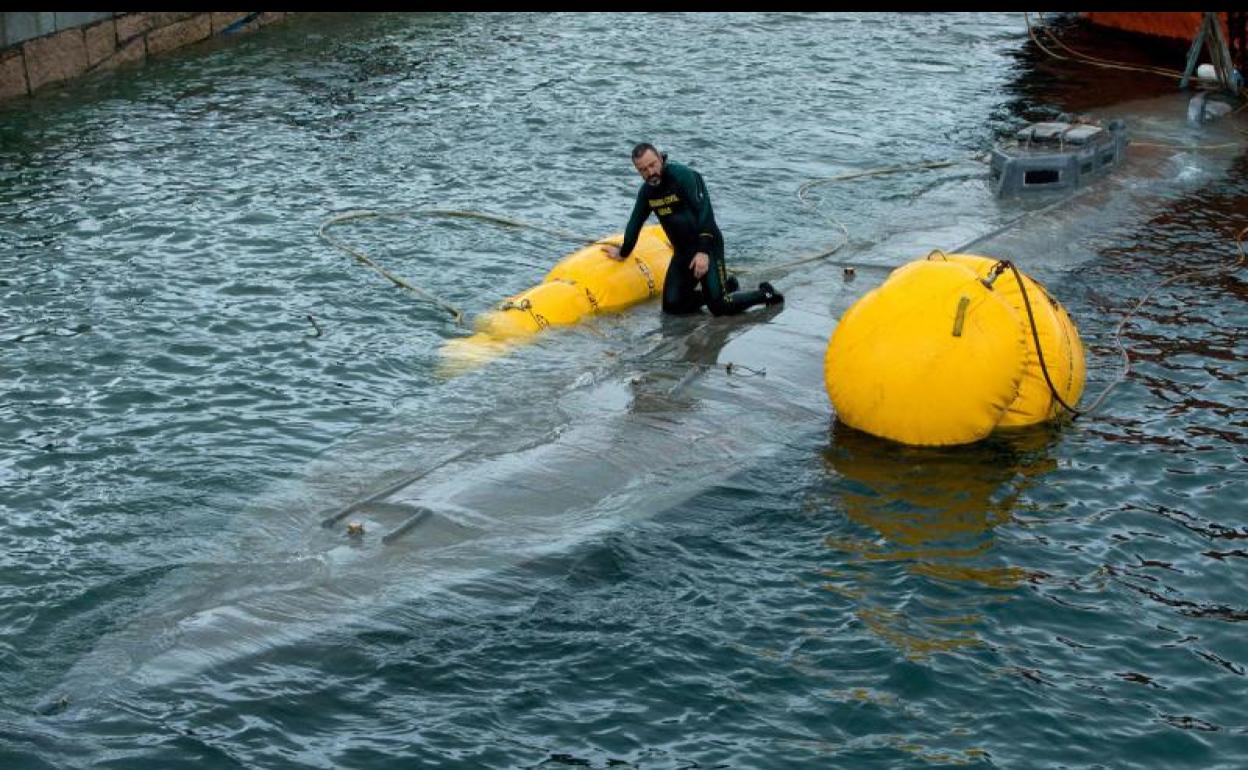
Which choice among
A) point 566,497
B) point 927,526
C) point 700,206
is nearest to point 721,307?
point 700,206

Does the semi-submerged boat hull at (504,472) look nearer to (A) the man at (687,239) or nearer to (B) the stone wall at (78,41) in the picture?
(A) the man at (687,239)

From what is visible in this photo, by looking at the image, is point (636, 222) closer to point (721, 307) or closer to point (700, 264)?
point (700, 264)

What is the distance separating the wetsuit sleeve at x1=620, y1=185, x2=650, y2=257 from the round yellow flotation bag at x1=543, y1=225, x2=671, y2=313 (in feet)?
0.70

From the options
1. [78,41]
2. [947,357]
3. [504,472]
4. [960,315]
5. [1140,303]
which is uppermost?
[78,41]

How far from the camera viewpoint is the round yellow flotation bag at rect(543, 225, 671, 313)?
15609 millimetres

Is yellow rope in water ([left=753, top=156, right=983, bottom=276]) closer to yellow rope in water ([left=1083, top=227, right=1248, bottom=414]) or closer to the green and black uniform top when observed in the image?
the green and black uniform top

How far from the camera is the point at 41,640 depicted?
911cm

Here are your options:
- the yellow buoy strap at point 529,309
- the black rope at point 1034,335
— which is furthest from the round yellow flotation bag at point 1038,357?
the yellow buoy strap at point 529,309

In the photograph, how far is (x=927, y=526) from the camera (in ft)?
37.2

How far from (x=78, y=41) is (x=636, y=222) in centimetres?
1519

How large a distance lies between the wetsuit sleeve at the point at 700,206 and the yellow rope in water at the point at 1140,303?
4217 mm

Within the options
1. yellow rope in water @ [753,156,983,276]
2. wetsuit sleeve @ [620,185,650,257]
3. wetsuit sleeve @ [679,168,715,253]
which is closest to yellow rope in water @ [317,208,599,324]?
wetsuit sleeve @ [620,185,650,257]

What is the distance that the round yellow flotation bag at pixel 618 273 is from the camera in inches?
615
